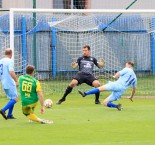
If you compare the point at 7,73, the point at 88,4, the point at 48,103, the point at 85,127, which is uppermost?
the point at 88,4

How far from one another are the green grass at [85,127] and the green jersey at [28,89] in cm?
55

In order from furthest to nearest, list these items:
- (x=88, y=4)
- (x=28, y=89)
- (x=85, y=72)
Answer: (x=88, y=4)
(x=85, y=72)
(x=28, y=89)

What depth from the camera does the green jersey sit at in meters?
14.7

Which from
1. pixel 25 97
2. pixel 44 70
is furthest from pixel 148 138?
pixel 44 70

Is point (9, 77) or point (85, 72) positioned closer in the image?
point (9, 77)

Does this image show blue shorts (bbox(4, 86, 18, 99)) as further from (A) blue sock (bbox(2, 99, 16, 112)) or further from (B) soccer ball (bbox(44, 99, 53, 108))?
(B) soccer ball (bbox(44, 99, 53, 108))

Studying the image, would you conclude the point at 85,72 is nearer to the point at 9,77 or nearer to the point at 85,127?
the point at 9,77

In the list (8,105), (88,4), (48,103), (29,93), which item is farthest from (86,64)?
(88,4)

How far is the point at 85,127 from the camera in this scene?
14.1 meters

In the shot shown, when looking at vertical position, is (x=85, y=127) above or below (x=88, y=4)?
below

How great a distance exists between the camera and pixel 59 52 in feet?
92.1

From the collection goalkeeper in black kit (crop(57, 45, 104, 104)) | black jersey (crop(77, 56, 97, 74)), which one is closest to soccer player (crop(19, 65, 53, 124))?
goalkeeper in black kit (crop(57, 45, 104, 104))

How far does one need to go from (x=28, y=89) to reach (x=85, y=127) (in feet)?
5.42

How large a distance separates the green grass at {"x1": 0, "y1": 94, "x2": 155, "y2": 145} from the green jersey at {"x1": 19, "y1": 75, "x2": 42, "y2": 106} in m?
0.55
